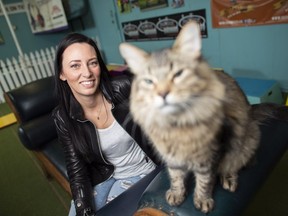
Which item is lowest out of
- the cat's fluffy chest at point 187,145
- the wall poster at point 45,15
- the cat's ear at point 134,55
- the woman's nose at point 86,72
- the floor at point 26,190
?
the floor at point 26,190

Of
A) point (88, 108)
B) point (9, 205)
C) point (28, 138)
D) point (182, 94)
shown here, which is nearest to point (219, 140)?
point (182, 94)

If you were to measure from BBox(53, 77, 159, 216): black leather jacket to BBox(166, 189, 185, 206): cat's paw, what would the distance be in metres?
0.36

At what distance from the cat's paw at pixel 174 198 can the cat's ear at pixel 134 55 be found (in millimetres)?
489

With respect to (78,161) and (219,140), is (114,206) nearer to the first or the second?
(78,161)

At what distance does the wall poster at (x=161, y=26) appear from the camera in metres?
2.79

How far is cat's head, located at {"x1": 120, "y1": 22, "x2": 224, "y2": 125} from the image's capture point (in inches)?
27.2

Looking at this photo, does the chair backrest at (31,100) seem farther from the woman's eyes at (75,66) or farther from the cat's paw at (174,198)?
the cat's paw at (174,198)

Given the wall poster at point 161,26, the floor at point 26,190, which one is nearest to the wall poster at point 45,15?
the wall poster at point 161,26

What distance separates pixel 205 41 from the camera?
288 centimetres

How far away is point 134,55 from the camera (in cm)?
80

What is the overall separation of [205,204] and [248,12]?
2.22 metres

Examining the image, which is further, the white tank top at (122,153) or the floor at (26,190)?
the floor at (26,190)

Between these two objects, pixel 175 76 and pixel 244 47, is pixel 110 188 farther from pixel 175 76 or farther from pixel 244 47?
pixel 244 47

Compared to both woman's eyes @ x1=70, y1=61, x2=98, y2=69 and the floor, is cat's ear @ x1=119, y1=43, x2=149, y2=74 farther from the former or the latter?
the floor
